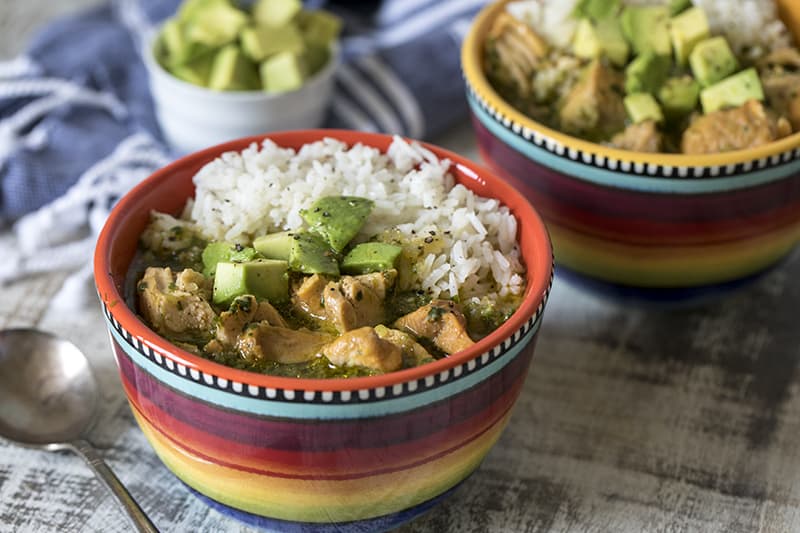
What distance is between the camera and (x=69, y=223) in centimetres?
277

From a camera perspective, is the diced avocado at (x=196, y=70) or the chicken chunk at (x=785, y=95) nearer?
the chicken chunk at (x=785, y=95)

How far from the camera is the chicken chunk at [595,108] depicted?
2.35 metres

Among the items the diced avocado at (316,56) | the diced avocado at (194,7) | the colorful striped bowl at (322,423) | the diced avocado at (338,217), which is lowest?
the diced avocado at (316,56)

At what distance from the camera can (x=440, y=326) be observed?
175 cm

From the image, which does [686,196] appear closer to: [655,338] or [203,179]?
[655,338]

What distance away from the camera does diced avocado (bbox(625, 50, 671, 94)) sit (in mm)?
2387

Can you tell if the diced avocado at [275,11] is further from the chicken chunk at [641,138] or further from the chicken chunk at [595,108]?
the chicken chunk at [641,138]

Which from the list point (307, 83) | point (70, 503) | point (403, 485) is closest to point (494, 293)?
point (403, 485)

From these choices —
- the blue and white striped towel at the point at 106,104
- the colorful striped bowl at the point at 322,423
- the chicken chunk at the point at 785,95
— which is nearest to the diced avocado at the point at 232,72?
the blue and white striped towel at the point at 106,104

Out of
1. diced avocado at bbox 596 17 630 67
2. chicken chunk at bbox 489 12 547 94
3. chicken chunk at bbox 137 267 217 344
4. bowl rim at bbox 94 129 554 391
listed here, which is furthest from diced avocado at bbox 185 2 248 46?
chicken chunk at bbox 137 267 217 344

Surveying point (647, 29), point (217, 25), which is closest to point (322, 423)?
point (647, 29)

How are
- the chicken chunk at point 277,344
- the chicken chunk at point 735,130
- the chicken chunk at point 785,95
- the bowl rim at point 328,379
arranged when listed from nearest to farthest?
1. the bowl rim at point 328,379
2. the chicken chunk at point 277,344
3. the chicken chunk at point 735,130
4. the chicken chunk at point 785,95

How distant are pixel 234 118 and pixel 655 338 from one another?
1331mm

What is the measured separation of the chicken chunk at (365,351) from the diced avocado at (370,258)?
174mm
